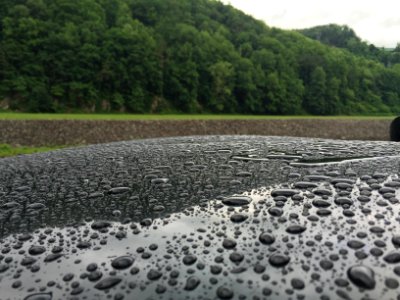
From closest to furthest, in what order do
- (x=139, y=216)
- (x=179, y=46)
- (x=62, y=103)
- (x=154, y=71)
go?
(x=139, y=216) < (x=62, y=103) < (x=154, y=71) < (x=179, y=46)

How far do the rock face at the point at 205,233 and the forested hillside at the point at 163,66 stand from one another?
43028 mm

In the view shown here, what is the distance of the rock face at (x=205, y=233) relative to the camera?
4.02 ft

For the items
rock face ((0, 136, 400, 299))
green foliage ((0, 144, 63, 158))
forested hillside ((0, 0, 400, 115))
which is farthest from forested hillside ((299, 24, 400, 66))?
rock face ((0, 136, 400, 299))

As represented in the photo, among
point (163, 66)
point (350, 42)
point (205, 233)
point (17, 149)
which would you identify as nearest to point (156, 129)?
point (17, 149)

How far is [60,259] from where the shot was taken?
1.40m

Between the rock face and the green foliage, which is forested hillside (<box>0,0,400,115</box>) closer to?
the green foliage

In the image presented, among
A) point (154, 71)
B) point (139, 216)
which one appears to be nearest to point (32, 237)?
point (139, 216)

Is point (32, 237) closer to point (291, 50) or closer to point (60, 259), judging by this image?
point (60, 259)

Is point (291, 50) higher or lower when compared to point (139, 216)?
higher

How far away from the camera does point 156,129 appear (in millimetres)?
19438

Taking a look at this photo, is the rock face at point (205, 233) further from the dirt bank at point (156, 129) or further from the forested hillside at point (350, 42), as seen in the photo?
the forested hillside at point (350, 42)

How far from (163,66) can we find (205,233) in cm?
5273

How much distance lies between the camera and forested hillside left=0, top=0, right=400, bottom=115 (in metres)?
43.7

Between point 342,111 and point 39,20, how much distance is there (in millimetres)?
46748
